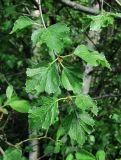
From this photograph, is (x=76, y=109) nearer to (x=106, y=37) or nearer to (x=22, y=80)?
(x=106, y=37)

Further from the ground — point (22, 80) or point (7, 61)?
point (7, 61)

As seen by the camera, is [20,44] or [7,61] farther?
[20,44]

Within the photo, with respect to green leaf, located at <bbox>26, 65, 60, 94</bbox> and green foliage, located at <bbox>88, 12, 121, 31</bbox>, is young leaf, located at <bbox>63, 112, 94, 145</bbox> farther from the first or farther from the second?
green foliage, located at <bbox>88, 12, 121, 31</bbox>

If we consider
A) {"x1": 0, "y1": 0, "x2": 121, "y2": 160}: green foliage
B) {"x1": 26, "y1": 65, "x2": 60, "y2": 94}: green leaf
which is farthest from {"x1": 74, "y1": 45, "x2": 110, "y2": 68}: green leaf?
{"x1": 26, "y1": 65, "x2": 60, "y2": 94}: green leaf

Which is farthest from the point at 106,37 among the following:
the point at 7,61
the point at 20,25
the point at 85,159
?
the point at 20,25

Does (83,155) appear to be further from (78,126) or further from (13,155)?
(78,126)

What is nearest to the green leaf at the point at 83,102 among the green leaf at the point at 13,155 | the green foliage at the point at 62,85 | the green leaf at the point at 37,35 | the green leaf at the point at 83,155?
the green foliage at the point at 62,85

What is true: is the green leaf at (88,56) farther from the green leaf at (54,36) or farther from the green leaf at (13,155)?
the green leaf at (13,155)
